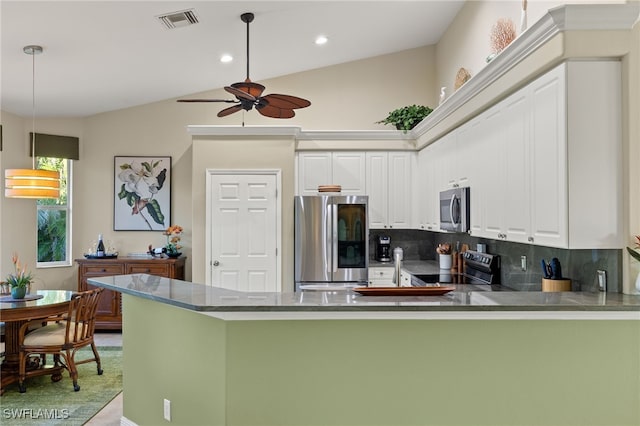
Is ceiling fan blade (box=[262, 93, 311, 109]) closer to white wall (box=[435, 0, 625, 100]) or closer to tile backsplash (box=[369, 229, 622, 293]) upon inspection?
white wall (box=[435, 0, 625, 100])

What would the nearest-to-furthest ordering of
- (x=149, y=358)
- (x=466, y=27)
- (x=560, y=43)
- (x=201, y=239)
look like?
(x=560, y=43) < (x=149, y=358) < (x=466, y=27) < (x=201, y=239)

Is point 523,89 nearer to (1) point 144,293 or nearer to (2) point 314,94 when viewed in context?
(1) point 144,293

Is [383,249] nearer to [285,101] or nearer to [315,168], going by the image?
[315,168]

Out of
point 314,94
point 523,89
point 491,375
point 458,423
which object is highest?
point 314,94

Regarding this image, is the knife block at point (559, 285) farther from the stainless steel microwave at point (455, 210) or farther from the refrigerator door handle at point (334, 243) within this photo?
the refrigerator door handle at point (334, 243)

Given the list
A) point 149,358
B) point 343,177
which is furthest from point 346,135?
point 149,358

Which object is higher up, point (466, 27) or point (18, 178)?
point (466, 27)

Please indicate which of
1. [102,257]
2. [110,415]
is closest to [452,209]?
[110,415]

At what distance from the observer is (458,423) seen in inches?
79.4

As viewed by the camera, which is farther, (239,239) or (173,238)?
(173,238)

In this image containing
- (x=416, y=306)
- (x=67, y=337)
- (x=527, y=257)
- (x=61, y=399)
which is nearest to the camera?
(x=416, y=306)

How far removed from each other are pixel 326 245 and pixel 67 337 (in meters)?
2.58

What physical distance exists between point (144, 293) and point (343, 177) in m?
3.27

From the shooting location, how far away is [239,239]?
16.0ft
